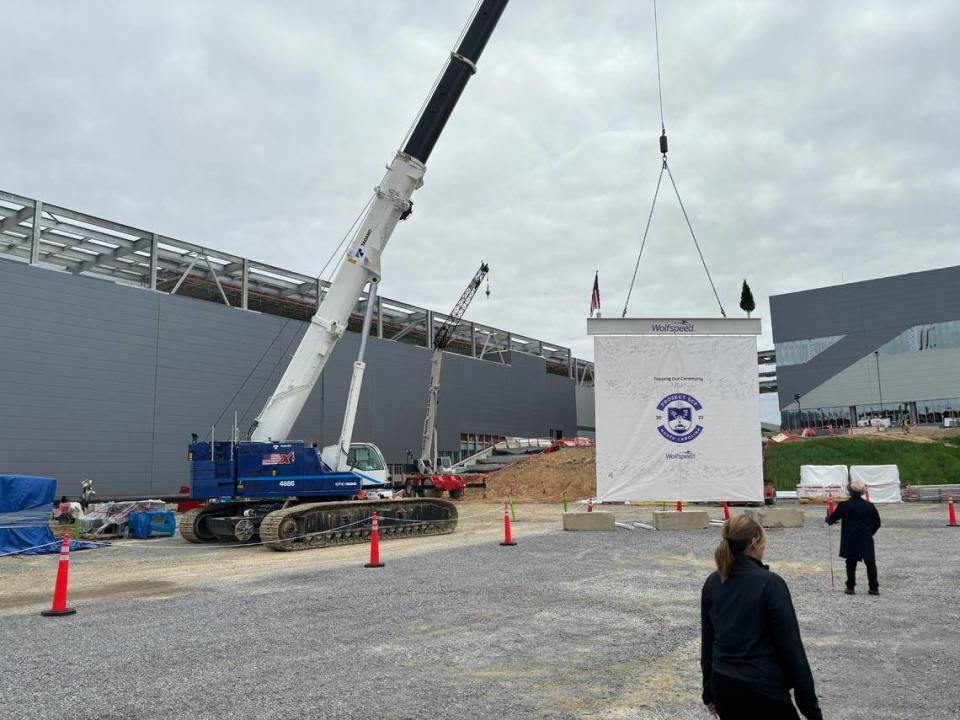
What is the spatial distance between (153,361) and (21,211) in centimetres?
786

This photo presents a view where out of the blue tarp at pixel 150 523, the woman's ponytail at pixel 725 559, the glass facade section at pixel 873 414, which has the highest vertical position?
the glass facade section at pixel 873 414

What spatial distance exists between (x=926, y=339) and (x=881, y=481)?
45.4 m

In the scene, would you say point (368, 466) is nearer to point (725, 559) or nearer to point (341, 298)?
point (341, 298)

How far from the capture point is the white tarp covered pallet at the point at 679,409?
16.6m

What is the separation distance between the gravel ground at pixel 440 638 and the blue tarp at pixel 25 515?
3.56 metres

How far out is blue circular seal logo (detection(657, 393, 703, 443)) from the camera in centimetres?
1672

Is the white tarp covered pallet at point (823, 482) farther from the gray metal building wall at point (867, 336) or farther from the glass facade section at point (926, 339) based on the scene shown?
the glass facade section at point (926, 339)

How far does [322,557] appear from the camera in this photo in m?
15.5

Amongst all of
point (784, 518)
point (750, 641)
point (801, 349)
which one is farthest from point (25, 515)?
point (801, 349)

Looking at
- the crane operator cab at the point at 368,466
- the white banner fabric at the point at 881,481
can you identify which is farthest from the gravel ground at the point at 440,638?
the white banner fabric at the point at 881,481

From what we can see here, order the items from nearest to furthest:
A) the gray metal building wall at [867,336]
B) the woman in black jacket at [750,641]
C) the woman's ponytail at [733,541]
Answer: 1. the woman in black jacket at [750,641]
2. the woman's ponytail at [733,541]
3. the gray metal building wall at [867,336]

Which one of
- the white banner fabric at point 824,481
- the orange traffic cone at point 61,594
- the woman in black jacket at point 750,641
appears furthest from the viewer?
the white banner fabric at point 824,481

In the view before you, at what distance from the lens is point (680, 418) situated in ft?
55.0

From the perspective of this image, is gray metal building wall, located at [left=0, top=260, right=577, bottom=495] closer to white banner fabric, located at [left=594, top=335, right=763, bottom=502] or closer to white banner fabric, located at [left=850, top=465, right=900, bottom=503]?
white banner fabric, located at [left=594, top=335, right=763, bottom=502]
